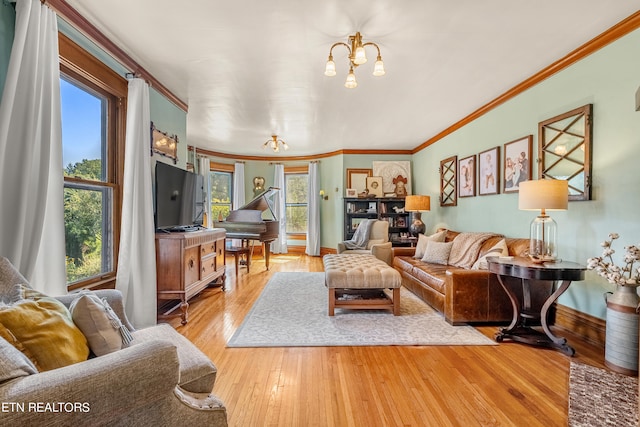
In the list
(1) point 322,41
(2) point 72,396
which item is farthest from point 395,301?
(2) point 72,396

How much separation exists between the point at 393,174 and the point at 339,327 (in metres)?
4.77

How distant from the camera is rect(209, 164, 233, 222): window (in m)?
7.57

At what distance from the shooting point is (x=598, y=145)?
2.59 m

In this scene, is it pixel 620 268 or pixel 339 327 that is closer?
pixel 620 268

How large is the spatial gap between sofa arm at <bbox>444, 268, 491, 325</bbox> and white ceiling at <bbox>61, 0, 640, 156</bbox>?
6.82ft

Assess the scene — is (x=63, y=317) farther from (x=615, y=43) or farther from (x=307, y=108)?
(x=615, y=43)

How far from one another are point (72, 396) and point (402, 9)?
2671 millimetres

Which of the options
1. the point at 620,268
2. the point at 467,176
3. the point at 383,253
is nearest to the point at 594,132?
the point at 620,268

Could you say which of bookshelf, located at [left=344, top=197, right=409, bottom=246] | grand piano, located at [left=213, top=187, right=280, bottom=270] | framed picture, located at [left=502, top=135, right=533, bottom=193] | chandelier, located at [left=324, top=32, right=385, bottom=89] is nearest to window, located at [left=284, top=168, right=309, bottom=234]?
bookshelf, located at [left=344, top=197, right=409, bottom=246]

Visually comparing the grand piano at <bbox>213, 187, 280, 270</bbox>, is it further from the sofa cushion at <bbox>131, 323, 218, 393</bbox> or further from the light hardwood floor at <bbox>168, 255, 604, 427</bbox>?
the sofa cushion at <bbox>131, 323, 218, 393</bbox>

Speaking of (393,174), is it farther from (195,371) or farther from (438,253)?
(195,371)

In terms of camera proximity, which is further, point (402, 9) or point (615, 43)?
point (615, 43)

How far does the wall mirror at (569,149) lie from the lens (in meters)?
2.66

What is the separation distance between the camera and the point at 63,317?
1146 millimetres
